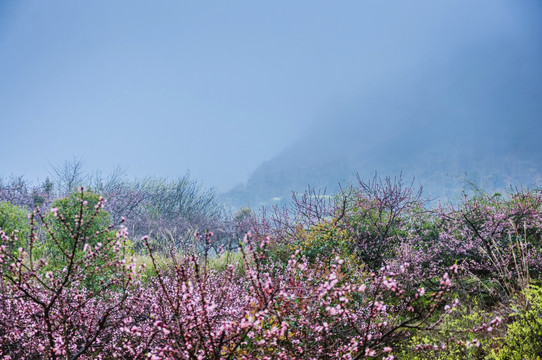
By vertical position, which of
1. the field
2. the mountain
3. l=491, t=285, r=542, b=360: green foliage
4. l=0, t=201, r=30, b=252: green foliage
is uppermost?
the mountain

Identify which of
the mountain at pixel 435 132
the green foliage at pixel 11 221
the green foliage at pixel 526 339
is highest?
the mountain at pixel 435 132

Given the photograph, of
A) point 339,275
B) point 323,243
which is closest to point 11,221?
point 323,243

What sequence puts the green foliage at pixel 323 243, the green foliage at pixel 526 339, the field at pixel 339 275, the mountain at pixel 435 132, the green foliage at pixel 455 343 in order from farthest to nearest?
the mountain at pixel 435 132
the green foliage at pixel 323 243
the field at pixel 339 275
the green foliage at pixel 455 343
the green foliage at pixel 526 339

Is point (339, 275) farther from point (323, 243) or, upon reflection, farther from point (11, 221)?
point (11, 221)

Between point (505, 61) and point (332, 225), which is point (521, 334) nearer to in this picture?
point (332, 225)

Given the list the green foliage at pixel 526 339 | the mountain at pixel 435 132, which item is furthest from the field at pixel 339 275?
the mountain at pixel 435 132

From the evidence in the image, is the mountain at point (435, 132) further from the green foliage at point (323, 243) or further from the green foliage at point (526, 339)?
the green foliage at point (526, 339)

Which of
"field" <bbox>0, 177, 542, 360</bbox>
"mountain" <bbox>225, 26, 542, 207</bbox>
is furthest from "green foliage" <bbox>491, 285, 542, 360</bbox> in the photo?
"mountain" <bbox>225, 26, 542, 207</bbox>

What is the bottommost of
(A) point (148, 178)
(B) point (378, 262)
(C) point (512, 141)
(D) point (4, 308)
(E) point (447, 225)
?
(D) point (4, 308)

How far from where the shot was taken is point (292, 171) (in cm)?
10775

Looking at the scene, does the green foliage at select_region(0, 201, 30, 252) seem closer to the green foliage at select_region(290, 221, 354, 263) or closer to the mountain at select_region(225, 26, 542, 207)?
the green foliage at select_region(290, 221, 354, 263)

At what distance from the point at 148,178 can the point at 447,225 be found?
2121cm

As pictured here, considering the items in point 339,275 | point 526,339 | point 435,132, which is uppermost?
point 435,132

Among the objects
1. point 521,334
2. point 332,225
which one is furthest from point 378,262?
point 521,334
